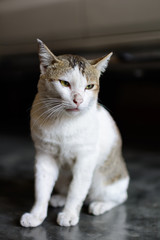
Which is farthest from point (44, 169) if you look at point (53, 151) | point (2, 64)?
point (2, 64)

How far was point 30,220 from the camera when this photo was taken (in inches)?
52.7

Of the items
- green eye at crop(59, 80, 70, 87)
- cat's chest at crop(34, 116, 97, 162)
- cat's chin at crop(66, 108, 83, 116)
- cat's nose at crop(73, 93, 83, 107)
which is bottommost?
cat's chest at crop(34, 116, 97, 162)

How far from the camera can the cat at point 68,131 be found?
1.26m

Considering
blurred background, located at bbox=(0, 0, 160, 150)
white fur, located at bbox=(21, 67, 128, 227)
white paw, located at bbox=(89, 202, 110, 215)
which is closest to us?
white fur, located at bbox=(21, 67, 128, 227)

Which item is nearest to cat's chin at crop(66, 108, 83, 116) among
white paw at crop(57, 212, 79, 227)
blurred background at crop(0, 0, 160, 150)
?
white paw at crop(57, 212, 79, 227)

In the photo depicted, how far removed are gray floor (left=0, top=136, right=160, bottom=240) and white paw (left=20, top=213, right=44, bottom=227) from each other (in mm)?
19

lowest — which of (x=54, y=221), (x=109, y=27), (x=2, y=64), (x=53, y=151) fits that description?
(x=54, y=221)

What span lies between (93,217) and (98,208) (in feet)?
0.17

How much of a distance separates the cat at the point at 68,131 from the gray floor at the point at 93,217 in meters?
0.05

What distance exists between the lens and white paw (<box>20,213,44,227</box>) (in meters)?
1.33

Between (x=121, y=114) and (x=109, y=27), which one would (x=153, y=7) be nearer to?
(x=109, y=27)

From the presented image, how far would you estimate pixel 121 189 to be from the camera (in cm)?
158

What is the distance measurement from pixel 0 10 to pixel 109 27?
1122mm

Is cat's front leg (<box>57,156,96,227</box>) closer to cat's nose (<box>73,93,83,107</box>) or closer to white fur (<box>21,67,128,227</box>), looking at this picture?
white fur (<box>21,67,128,227</box>)
